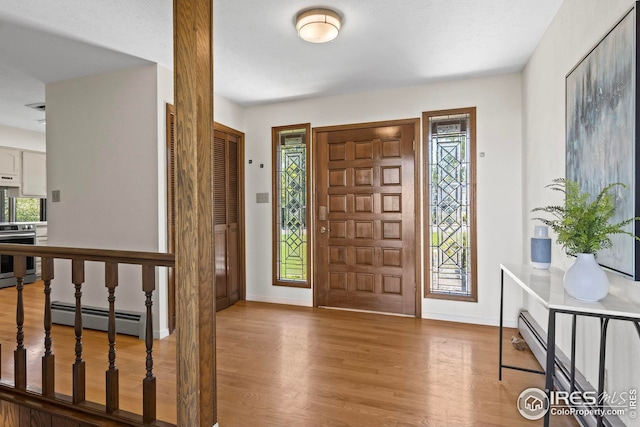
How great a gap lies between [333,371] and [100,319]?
2337 mm

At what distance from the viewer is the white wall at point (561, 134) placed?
4.90ft

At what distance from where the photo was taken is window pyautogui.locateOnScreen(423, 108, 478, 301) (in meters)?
3.45

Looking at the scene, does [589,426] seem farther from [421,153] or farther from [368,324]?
[421,153]

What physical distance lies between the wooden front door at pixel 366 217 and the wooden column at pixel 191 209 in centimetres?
245

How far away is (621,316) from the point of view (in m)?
1.22

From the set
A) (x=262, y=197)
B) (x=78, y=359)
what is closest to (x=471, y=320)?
(x=262, y=197)

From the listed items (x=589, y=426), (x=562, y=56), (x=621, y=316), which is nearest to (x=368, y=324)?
(x=589, y=426)

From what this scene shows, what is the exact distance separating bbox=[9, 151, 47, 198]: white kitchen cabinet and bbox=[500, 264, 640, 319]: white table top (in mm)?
6538

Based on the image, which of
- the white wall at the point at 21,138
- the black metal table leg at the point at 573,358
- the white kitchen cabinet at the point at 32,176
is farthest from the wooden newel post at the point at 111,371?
the white wall at the point at 21,138

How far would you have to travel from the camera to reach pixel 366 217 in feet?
12.6

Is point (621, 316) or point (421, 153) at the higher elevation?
point (421, 153)

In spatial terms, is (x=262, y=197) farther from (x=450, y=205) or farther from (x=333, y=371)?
(x=333, y=371)

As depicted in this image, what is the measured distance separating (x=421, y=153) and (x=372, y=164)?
53 cm

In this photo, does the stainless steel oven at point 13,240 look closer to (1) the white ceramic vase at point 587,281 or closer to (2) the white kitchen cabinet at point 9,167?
(2) the white kitchen cabinet at point 9,167
